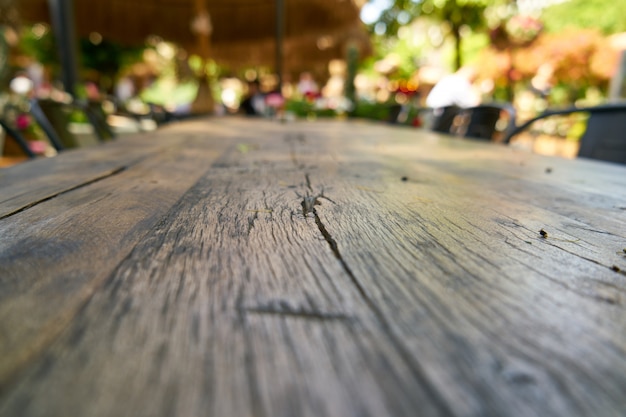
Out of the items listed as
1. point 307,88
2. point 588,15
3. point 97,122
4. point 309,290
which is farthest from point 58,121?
point 588,15

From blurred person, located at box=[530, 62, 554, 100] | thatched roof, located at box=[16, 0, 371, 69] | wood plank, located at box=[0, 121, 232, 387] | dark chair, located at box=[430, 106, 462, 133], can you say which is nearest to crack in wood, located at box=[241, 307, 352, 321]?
wood plank, located at box=[0, 121, 232, 387]

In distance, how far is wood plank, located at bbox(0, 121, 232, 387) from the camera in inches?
9.9

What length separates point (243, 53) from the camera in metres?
7.46

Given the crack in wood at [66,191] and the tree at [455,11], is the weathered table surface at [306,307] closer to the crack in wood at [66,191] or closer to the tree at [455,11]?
the crack in wood at [66,191]

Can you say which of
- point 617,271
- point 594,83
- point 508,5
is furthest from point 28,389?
point 594,83

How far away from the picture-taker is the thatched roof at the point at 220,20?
518 centimetres

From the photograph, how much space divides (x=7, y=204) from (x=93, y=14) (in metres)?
6.16

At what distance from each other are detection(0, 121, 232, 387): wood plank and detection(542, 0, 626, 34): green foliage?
58.5 feet

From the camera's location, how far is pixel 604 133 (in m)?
1.46

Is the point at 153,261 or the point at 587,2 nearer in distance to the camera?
the point at 153,261

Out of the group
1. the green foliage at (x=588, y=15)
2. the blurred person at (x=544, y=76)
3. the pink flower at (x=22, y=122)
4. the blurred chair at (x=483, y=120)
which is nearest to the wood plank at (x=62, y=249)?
the blurred chair at (x=483, y=120)

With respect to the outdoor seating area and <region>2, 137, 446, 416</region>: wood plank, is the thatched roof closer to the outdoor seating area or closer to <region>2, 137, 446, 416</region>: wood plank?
the outdoor seating area

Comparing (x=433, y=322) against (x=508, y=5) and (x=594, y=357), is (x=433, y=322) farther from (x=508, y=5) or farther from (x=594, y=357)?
(x=508, y=5)

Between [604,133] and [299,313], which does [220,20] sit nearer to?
[604,133]
